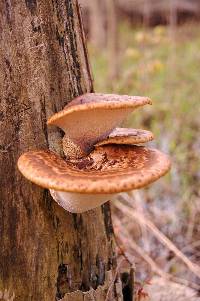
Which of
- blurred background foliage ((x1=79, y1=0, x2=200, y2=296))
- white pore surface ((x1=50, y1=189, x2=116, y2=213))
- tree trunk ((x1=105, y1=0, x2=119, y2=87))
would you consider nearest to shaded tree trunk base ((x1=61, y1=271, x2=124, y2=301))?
white pore surface ((x1=50, y1=189, x2=116, y2=213))

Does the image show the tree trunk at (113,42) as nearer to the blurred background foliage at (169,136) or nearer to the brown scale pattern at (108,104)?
the blurred background foliage at (169,136)

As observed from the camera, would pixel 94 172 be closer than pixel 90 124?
Yes

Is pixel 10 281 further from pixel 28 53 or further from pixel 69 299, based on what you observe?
pixel 28 53

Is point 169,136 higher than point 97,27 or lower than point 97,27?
lower

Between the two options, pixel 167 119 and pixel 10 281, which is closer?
pixel 10 281

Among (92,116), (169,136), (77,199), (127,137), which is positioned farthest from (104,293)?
(169,136)

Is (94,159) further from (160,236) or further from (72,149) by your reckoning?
(160,236)

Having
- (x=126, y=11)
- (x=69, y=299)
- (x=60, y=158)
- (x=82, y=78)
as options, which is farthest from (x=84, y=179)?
(x=126, y=11)
